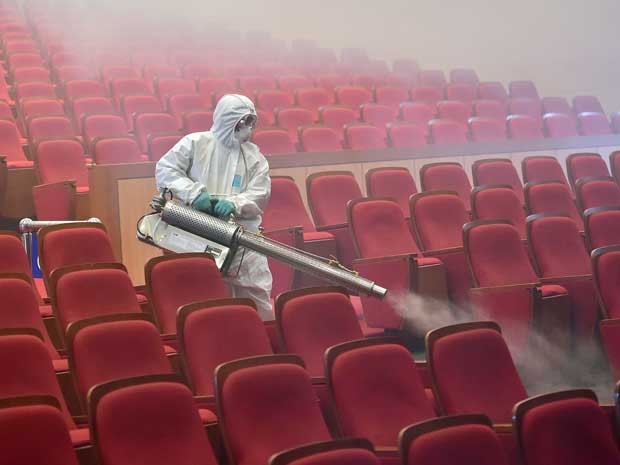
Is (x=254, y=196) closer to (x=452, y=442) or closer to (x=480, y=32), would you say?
(x=452, y=442)

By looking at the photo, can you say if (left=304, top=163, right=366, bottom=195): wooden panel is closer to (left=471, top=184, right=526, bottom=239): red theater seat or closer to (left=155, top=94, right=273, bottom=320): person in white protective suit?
(left=471, top=184, right=526, bottom=239): red theater seat

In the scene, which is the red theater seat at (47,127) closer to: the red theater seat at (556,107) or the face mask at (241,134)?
the face mask at (241,134)

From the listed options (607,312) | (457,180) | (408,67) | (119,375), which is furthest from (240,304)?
(408,67)

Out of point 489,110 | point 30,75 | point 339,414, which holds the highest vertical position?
point 30,75

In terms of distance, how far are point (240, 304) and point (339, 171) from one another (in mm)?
479

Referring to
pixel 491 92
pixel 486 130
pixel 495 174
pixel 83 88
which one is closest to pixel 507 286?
pixel 495 174

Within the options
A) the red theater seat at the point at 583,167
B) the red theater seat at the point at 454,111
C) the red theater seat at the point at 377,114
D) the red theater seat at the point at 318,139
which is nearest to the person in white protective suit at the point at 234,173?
the red theater seat at the point at 318,139

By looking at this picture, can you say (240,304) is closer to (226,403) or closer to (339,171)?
(226,403)

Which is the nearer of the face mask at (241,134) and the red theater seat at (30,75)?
the face mask at (241,134)

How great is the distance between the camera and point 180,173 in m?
0.84

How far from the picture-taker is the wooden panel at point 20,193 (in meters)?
1.17

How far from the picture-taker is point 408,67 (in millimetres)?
2131

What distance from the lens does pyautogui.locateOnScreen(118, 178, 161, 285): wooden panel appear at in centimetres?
100

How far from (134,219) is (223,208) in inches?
8.7
